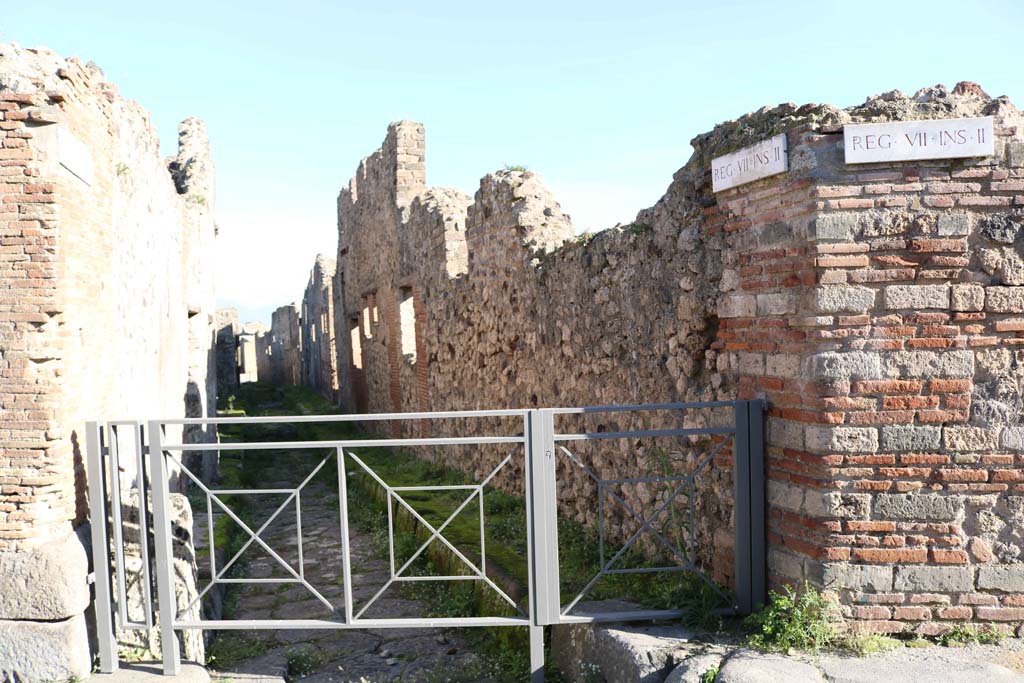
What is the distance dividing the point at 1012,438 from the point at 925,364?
55 centimetres

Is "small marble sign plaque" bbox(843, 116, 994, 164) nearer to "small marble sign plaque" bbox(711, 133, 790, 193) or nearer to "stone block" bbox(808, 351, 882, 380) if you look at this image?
"small marble sign plaque" bbox(711, 133, 790, 193)

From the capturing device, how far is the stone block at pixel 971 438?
A: 3.70m

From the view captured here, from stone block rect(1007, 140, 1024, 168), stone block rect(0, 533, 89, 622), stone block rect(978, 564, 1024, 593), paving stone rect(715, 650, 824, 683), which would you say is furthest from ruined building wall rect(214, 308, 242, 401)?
stone block rect(1007, 140, 1024, 168)

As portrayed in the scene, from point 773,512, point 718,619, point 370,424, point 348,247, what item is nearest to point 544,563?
point 718,619

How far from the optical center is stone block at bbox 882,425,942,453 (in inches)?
146

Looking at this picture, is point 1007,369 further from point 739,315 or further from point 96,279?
point 96,279

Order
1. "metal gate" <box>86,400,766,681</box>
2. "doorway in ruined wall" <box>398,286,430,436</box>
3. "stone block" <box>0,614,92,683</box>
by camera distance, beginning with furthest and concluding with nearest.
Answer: "doorway in ruined wall" <box>398,286,430,436</box>
"stone block" <box>0,614,92,683</box>
"metal gate" <box>86,400,766,681</box>

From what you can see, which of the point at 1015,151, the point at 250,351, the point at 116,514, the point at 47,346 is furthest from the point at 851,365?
the point at 250,351

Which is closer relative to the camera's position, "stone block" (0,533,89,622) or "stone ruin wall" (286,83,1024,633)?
"stone ruin wall" (286,83,1024,633)

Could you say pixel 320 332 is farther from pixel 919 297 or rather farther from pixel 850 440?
pixel 919 297

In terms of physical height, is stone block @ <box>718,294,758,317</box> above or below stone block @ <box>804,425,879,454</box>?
Result: above

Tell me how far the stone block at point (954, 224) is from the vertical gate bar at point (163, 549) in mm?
4182

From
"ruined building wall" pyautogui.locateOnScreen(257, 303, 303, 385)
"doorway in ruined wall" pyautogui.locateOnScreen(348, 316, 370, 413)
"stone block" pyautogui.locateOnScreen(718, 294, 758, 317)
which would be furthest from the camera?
"ruined building wall" pyautogui.locateOnScreen(257, 303, 303, 385)

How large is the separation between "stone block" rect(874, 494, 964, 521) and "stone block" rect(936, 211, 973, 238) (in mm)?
1282
